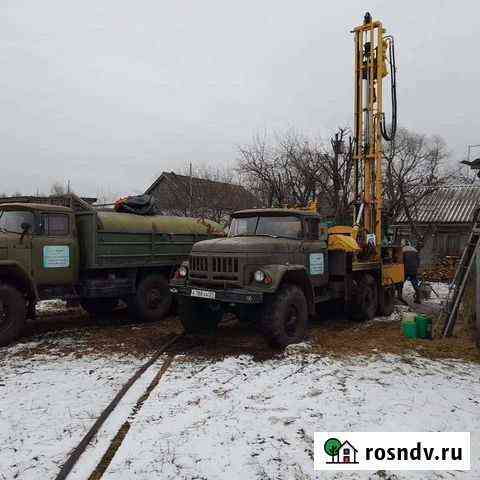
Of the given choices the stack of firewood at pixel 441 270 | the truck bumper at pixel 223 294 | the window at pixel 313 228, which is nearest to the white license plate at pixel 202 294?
the truck bumper at pixel 223 294

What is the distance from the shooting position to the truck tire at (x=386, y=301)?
1041 cm

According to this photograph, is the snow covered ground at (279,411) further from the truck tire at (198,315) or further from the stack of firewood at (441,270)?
the stack of firewood at (441,270)

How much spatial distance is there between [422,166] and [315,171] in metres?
17.9

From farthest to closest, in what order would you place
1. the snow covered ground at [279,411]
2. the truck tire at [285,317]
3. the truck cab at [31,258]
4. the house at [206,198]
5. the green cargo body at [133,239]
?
the house at [206,198]
the green cargo body at [133,239]
the truck cab at [31,258]
the truck tire at [285,317]
the snow covered ground at [279,411]

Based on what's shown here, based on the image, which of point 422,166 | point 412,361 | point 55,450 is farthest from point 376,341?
point 422,166

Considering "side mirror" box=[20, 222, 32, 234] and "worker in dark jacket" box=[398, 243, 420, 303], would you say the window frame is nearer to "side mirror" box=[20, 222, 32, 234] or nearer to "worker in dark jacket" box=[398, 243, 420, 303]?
"side mirror" box=[20, 222, 32, 234]

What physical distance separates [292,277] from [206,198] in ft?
55.5

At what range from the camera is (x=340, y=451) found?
3.96m

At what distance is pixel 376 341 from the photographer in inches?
301

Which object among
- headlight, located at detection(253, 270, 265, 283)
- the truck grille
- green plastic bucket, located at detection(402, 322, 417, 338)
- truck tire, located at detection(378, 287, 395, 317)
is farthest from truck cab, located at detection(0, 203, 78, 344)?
truck tire, located at detection(378, 287, 395, 317)

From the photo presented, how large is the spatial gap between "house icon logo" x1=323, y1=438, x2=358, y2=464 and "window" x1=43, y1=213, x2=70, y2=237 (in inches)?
256

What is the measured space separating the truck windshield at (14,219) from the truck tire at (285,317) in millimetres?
4608

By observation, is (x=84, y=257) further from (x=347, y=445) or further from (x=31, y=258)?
(x=347, y=445)

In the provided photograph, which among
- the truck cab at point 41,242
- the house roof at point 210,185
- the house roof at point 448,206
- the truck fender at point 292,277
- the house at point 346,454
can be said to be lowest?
the house at point 346,454
